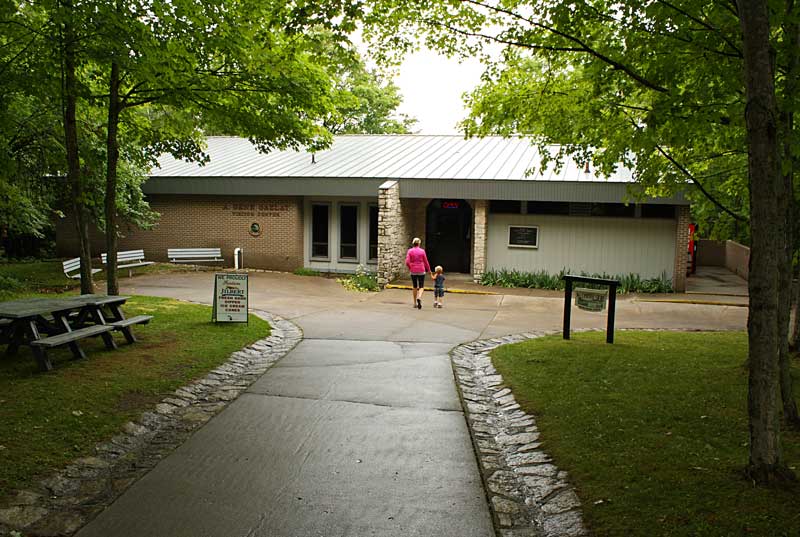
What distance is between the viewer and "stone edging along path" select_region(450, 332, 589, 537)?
4.73 m

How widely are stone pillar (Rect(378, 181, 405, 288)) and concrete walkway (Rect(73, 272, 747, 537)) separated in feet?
22.2

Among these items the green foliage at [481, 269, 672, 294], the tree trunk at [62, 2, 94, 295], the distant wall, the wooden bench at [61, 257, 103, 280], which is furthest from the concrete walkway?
the distant wall

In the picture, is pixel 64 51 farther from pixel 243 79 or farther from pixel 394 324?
pixel 394 324

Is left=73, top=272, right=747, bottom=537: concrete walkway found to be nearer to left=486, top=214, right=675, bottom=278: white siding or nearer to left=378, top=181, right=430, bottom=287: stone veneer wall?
left=378, top=181, right=430, bottom=287: stone veneer wall

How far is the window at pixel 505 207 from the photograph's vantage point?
20281 millimetres

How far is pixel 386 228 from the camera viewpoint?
736 inches

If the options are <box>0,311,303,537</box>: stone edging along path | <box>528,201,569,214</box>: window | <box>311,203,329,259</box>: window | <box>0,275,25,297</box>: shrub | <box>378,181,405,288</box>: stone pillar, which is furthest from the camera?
<box>311,203,329,259</box>: window

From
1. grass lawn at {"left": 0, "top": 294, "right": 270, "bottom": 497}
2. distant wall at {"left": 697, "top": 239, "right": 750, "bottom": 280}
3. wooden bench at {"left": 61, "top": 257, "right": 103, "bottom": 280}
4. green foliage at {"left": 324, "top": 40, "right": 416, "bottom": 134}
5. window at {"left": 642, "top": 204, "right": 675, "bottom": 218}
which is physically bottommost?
grass lawn at {"left": 0, "top": 294, "right": 270, "bottom": 497}

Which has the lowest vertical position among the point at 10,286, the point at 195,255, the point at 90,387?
the point at 90,387

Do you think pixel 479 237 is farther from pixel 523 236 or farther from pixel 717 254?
pixel 717 254

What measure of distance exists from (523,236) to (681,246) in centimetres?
442

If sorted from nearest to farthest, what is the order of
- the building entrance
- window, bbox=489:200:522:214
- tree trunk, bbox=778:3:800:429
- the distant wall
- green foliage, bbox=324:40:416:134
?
tree trunk, bbox=778:3:800:429
window, bbox=489:200:522:214
the building entrance
the distant wall
green foliage, bbox=324:40:416:134

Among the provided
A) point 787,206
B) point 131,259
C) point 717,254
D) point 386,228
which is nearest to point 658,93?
point 787,206

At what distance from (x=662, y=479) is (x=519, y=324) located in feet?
28.4
